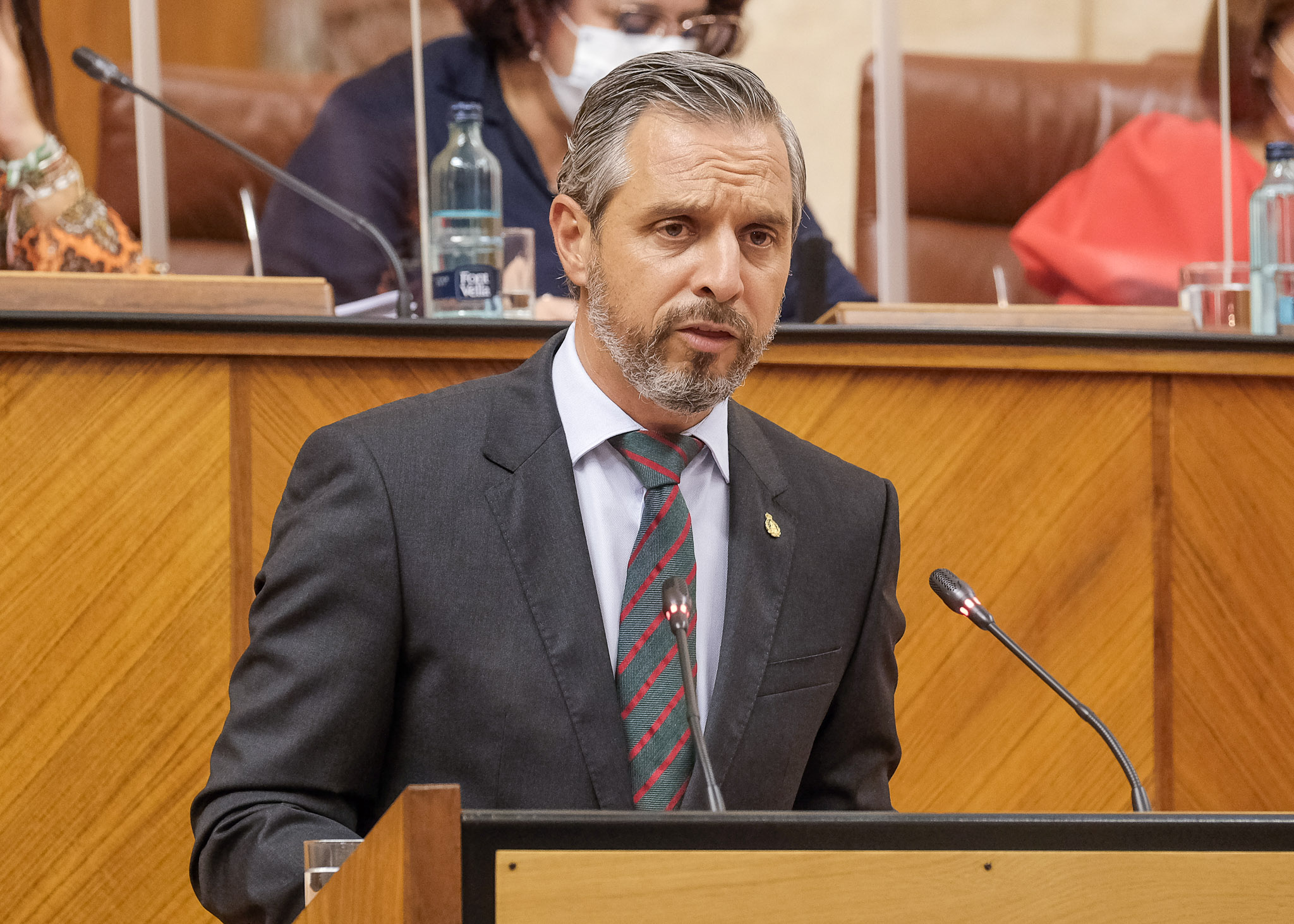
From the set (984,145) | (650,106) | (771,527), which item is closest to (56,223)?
(650,106)

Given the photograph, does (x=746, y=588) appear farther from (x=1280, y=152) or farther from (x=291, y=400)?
(x=1280, y=152)

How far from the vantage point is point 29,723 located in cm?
175

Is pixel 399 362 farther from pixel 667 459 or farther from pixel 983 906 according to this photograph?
pixel 983 906

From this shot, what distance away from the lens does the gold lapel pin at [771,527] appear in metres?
1.53

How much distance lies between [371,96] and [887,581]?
223cm

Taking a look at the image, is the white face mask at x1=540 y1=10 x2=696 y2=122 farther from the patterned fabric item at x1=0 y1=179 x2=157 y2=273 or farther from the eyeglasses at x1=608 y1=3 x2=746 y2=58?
the patterned fabric item at x1=0 y1=179 x2=157 y2=273

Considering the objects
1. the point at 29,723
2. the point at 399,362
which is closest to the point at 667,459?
the point at 399,362

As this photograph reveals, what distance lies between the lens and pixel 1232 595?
2.01 metres

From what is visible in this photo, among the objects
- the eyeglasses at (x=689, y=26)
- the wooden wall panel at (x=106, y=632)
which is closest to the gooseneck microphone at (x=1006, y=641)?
the wooden wall panel at (x=106, y=632)

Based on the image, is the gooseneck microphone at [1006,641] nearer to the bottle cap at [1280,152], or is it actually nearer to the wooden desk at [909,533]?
the wooden desk at [909,533]

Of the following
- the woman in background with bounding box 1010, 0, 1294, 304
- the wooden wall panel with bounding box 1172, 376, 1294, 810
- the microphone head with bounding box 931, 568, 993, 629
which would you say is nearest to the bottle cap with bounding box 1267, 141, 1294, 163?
the woman in background with bounding box 1010, 0, 1294, 304

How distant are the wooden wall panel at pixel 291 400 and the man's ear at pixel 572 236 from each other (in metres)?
0.39

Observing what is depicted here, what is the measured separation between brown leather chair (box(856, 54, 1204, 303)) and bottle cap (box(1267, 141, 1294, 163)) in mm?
1308

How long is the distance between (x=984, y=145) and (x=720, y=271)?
269cm
